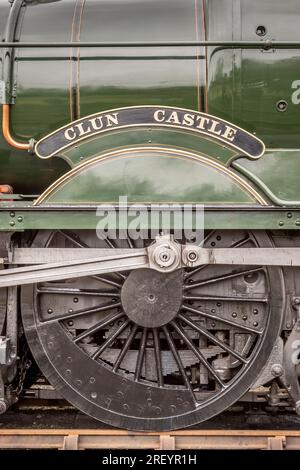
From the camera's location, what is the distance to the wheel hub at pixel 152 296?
11.2 feet

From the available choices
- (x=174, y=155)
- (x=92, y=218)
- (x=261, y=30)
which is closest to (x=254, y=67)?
(x=261, y=30)

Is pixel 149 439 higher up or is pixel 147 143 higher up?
pixel 147 143

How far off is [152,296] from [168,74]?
4.57 ft

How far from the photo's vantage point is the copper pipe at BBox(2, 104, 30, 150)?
138 inches

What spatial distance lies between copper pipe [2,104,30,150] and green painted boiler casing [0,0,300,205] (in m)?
0.05

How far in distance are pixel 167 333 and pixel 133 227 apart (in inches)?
29.4

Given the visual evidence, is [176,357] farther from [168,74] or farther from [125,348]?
[168,74]

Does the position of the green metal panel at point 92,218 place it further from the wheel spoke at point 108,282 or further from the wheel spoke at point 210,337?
the wheel spoke at point 210,337

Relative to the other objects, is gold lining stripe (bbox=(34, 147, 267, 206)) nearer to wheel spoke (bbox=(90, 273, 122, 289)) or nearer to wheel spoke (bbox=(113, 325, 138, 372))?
wheel spoke (bbox=(90, 273, 122, 289))

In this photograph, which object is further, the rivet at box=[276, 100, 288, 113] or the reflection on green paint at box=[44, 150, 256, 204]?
the rivet at box=[276, 100, 288, 113]

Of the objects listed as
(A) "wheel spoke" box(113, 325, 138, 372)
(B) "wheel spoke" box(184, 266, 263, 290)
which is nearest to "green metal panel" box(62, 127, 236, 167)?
(B) "wheel spoke" box(184, 266, 263, 290)

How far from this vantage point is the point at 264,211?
3.23m

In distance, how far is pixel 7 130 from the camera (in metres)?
3.52

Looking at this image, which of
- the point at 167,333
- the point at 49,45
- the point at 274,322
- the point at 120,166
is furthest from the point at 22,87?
the point at 274,322
